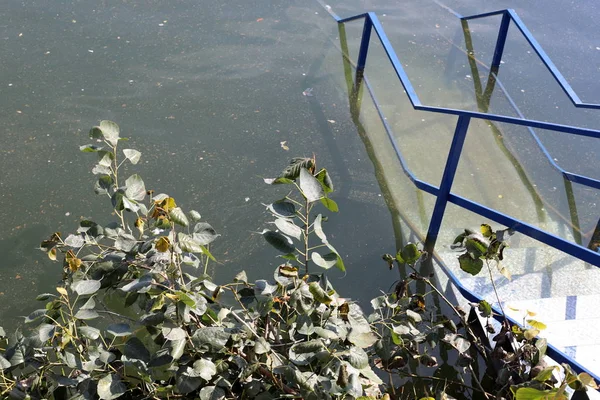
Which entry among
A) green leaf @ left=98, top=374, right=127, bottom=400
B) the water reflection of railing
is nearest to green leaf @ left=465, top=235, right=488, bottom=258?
the water reflection of railing

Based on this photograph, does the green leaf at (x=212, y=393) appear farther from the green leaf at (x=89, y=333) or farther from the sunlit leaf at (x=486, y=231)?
the sunlit leaf at (x=486, y=231)

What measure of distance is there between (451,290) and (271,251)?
3.06 feet

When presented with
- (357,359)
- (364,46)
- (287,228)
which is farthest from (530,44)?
(357,359)

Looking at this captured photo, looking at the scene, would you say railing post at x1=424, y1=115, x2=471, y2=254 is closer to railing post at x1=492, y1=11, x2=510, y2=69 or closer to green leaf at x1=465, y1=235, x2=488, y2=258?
green leaf at x1=465, y1=235, x2=488, y2=258

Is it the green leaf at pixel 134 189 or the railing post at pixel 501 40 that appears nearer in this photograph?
the green leaf at pixel 134 189

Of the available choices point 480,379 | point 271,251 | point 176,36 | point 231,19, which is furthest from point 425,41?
point 480,379

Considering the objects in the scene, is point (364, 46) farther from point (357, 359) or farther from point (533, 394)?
point (533, 394)

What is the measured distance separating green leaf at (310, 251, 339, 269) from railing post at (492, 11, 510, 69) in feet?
12.3

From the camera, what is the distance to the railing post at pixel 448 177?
2.89m

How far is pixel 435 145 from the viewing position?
4242 mm

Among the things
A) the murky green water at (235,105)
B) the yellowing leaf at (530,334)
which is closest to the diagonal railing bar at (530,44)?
the murky green water at (235,105)

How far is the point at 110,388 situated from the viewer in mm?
1656

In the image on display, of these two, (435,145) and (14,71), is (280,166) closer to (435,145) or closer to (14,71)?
(435,145)

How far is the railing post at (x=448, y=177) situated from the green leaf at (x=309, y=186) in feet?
4.39
